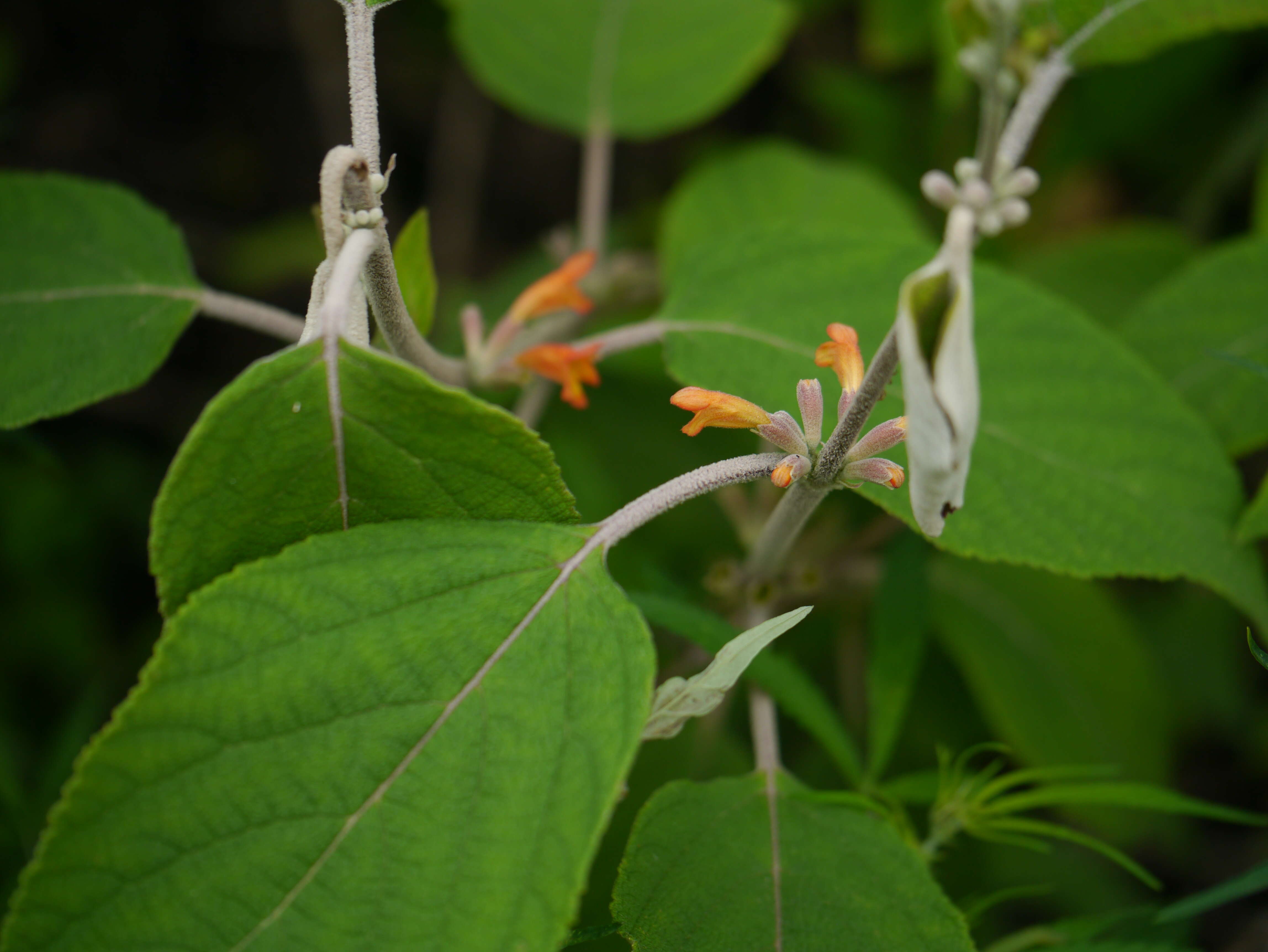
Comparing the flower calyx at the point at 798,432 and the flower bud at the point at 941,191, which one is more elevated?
the flower bud at the point at 941,191

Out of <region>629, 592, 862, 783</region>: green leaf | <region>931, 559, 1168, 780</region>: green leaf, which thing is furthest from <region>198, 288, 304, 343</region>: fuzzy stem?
<region>931, 559, 1168, 780</region>: green leaf

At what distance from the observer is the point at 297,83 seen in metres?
2.91

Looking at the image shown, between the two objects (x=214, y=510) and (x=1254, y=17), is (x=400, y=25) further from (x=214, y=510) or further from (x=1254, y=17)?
(x=214, y=510)

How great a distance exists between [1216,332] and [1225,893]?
85 cm

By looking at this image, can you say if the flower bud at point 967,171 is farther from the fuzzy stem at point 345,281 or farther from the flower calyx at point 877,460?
the fuzzy stem at point 345,281

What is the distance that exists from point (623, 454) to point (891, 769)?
930 mm

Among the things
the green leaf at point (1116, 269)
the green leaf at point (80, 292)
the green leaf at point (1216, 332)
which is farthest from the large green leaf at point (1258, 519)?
the green leaf at point (80, 292)

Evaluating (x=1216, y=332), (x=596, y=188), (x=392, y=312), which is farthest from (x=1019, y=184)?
(x=596, y=188)

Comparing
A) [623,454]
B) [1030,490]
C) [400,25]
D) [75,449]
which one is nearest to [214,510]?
[1030,490]

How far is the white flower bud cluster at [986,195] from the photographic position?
2.13 ft

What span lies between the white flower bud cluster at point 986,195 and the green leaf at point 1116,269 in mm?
1523

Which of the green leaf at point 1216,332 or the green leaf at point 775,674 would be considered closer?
the green leaf at point 775,674

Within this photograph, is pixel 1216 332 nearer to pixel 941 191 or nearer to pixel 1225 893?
pixel 1225 893

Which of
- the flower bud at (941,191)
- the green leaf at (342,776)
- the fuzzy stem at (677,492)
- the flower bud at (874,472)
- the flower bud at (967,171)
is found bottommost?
the green leaf at (342,776)
